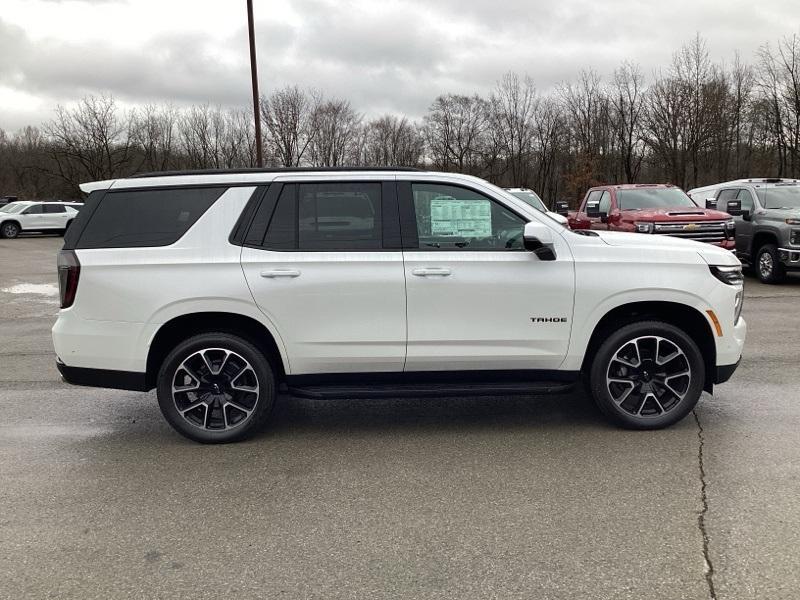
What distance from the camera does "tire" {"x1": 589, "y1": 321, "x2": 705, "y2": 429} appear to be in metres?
4.67

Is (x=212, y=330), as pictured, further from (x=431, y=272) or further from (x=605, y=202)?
(x=605, y=202)

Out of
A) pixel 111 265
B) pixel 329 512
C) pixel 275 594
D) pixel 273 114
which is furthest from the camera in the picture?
pixel 273 114

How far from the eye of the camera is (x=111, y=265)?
4.53 meters

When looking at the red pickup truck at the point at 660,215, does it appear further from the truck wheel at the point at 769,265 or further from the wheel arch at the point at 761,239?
the truck wheel at the point at 769,265

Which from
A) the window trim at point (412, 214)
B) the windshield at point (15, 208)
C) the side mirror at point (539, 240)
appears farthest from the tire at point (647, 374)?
the windshield at point (15, 208)

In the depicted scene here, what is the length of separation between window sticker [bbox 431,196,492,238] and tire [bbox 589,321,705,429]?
1.19 metres

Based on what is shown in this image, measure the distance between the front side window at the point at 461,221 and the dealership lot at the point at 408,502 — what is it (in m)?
1.37

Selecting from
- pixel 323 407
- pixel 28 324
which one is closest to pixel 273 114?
pixel 28 324

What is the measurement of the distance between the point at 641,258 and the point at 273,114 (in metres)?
49.1

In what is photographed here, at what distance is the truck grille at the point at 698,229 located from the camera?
1230 centimetres

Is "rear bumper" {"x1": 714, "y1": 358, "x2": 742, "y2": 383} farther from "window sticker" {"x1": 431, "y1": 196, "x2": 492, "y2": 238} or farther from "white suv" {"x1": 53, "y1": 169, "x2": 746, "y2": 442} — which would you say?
"window sticker" {"x1": 431, "y1": 196, "x2": 492, "y2": 238}

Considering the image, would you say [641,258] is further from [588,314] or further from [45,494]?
[45,494]

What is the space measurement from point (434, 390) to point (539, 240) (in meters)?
1.24

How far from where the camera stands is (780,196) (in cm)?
1342
